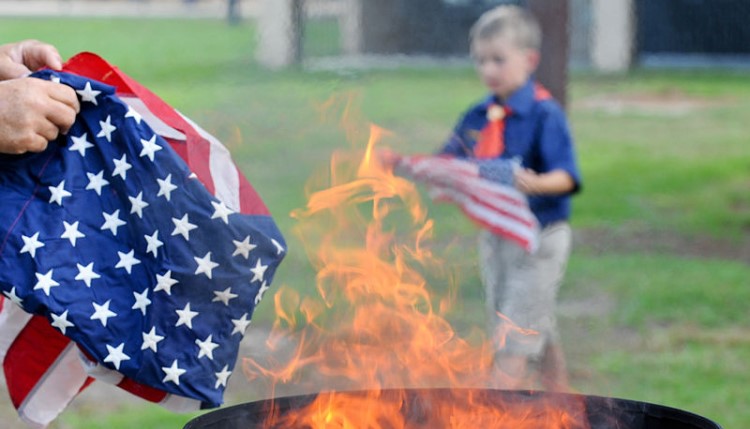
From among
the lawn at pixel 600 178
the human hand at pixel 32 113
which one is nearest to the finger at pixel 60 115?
the human hand at pixel 32 113

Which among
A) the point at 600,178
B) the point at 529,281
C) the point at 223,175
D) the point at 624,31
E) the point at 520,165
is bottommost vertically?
the point at 600,178

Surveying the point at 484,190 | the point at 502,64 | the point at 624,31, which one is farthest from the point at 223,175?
the point at 624,31

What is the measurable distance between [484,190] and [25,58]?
7.28 ft

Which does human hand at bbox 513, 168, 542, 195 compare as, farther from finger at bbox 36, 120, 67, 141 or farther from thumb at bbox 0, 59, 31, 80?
finger at bbox 36, 120, 67, 141

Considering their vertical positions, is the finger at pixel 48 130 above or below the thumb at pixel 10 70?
below

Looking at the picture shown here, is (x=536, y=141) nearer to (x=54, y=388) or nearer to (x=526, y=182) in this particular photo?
(x=526, y=182)

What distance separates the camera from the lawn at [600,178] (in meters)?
5.30

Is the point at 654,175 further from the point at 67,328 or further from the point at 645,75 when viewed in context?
the point at 67,328

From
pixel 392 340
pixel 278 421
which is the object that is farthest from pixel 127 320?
pixel 392 340

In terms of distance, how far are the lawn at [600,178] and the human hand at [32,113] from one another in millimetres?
1136

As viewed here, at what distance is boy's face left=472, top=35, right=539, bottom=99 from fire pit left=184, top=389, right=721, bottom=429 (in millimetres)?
2231

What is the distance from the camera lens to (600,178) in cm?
1058

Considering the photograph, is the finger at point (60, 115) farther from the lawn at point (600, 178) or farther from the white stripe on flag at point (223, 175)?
the lawn at point (600, 178)

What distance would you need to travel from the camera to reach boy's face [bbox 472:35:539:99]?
4664mm
